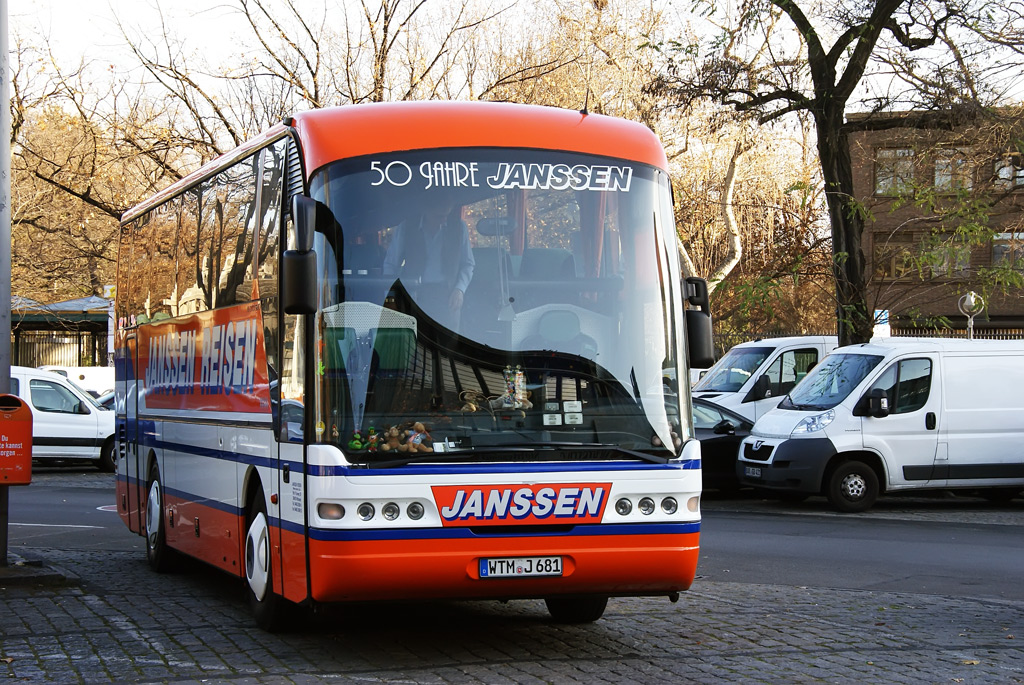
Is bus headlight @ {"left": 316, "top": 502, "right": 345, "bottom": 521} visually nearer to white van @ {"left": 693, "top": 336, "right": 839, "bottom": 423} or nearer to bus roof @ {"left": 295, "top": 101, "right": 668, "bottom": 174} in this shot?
bus roof @ {"left": 295, "top": 101, "right": 668, "bottom": 174}

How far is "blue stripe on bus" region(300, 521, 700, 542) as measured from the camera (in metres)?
7.27

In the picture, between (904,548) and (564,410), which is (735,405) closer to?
(904,548)

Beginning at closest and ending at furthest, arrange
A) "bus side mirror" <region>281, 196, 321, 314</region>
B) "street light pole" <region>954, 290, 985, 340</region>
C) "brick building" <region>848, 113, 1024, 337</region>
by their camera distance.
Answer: "bus side mirror" <region>281, 196, 321, 314</region> < "brick building" <region>848, 113, 1024, 337</region> < "street light pole" <region>954, 290, 985, 340</region>

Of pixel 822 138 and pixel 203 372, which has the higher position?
pixel 822 138

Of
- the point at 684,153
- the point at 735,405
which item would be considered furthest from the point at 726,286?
the point at 684,153

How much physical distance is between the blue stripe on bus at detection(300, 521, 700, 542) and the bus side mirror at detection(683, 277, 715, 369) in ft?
3.25

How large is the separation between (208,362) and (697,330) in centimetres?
380

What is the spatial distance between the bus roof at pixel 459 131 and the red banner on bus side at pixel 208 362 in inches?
54.4

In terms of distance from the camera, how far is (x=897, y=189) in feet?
73.8

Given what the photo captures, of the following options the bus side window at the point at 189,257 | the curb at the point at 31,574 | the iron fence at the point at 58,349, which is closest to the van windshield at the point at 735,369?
the bus side window at the point at 189,257

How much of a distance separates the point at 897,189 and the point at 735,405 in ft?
14.4

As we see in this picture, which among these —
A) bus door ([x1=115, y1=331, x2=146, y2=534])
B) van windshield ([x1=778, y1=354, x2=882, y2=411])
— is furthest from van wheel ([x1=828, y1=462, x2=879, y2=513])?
bus door ([x1=115, y1=331, x2=146, y2=534])

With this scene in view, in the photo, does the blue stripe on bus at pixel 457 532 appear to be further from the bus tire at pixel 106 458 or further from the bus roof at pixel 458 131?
the bus tire at pixel 106 458

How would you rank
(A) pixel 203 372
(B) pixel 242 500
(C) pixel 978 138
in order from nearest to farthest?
(B) pixel 242 500 < (A) pixel 203 372 < (C) pixel 978 138
